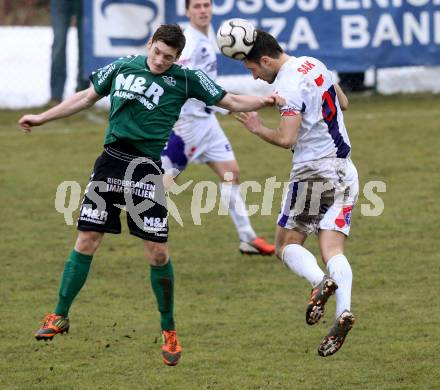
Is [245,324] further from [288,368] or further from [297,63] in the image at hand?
[297,63]

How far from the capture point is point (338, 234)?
24.8ft

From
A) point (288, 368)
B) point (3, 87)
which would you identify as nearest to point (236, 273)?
point (288, 368)

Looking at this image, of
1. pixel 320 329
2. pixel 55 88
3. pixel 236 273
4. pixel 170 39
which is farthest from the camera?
pixel 55 88

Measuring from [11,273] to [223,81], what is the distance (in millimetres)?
7387

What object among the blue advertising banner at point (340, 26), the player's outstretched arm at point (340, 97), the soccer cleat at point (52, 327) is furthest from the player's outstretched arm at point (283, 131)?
the blue advertising banner at point (340, 26)

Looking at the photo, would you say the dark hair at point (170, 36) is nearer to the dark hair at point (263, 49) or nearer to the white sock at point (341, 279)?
the dark hair at point (263, 49)

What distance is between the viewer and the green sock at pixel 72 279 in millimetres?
7535

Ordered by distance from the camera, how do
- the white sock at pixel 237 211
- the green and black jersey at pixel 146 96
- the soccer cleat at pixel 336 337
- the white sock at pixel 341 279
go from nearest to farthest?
the soccer cleat at pixel 336 337 < the white sock at pixel 341 279 < the green and black jersey at pixel 146 96 < the white sock at pixel 237 211

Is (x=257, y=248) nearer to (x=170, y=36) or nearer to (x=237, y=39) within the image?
(x=237, y=39)

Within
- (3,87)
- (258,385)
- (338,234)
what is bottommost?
(3,87)

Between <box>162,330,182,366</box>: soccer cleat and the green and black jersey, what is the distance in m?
1.16

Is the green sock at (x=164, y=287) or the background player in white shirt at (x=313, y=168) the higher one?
the background player in white shirt at (x=313, y=168)

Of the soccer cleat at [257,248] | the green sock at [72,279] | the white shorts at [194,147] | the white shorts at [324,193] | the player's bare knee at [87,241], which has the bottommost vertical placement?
the soccer cleat at [257,248]

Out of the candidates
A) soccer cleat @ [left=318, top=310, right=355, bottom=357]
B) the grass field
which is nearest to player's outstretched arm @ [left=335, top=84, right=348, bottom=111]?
soccer cleat @ [left=318, top=310, right=355, bottom=357]
